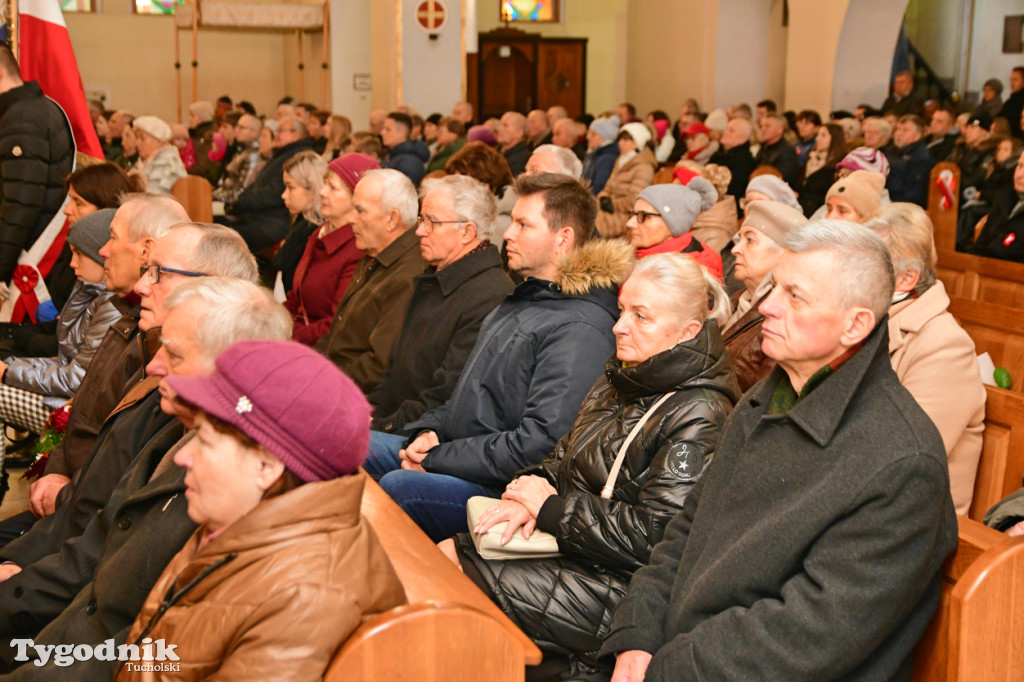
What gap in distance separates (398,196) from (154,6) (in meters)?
16.9

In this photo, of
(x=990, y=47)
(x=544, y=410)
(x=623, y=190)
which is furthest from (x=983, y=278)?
(x=990, y=47)

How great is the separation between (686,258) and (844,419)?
3.04ft

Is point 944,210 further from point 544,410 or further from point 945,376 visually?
point 544,410

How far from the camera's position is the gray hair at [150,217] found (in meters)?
3.53

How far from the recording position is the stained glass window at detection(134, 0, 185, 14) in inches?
742

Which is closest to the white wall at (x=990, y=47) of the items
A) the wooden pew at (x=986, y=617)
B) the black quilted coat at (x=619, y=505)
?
the black quilted coat at (x=619, y=505)

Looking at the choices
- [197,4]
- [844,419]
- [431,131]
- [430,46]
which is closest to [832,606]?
[844,419]

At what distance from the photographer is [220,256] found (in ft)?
9.91

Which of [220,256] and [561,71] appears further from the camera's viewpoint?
[561,71]

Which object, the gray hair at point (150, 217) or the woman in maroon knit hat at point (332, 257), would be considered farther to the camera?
the woman in maroon knit hat at point (332, 257)

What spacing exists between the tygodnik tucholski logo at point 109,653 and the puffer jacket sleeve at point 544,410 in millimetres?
1231

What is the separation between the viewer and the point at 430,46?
12.6 metres

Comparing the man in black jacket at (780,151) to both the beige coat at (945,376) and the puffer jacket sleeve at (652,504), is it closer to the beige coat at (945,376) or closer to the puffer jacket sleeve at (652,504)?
the beige coat at (945,376)

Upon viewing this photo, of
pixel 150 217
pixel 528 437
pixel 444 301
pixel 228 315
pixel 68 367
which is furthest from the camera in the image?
pixel 68 367
